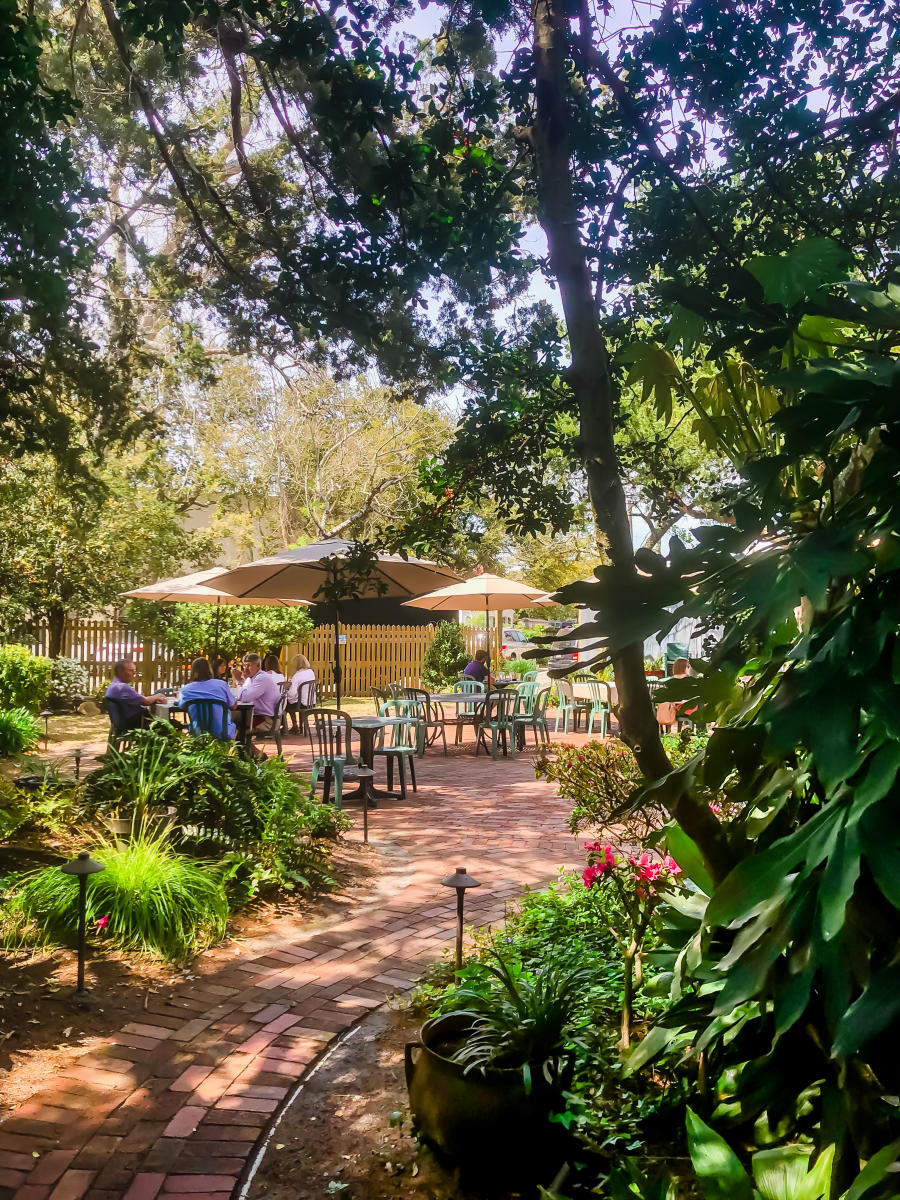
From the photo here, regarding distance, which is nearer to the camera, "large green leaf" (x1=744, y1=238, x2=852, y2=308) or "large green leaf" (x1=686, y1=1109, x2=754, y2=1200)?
"large green leaf" (x1=744, y1=238, x2=852, y2=308)

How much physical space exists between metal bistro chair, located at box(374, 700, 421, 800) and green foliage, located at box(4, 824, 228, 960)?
4108 mm

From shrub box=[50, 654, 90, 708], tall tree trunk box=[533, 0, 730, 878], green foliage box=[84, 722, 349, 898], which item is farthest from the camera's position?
shrub box=[50, 654, 90, 708]

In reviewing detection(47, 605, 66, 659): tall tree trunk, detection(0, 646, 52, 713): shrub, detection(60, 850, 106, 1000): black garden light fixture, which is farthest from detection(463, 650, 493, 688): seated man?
detection(60, 850, 106, 1000): black garden light fixture

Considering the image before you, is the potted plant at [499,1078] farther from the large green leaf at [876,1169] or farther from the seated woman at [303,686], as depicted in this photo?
the seated woman at [303,686]

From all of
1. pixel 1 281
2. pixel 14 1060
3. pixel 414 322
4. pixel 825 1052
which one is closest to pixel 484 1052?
pixel 825 1052

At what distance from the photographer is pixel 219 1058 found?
3.41 meters

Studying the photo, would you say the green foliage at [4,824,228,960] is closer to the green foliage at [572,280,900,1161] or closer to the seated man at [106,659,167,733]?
the green foliage at [572,280,900,1161]

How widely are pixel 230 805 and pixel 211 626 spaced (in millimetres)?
12883

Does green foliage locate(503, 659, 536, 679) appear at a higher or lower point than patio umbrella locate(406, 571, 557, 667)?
lower

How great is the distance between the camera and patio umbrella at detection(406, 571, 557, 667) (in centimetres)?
1353

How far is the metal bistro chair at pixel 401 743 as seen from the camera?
8.92 m

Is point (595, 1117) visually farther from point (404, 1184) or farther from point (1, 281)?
point (1, 281)

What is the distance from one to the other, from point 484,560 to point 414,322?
26.1 meters

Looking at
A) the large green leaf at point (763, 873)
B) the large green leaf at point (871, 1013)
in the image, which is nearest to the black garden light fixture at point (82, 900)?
the large green leaf at point (763, 873)
